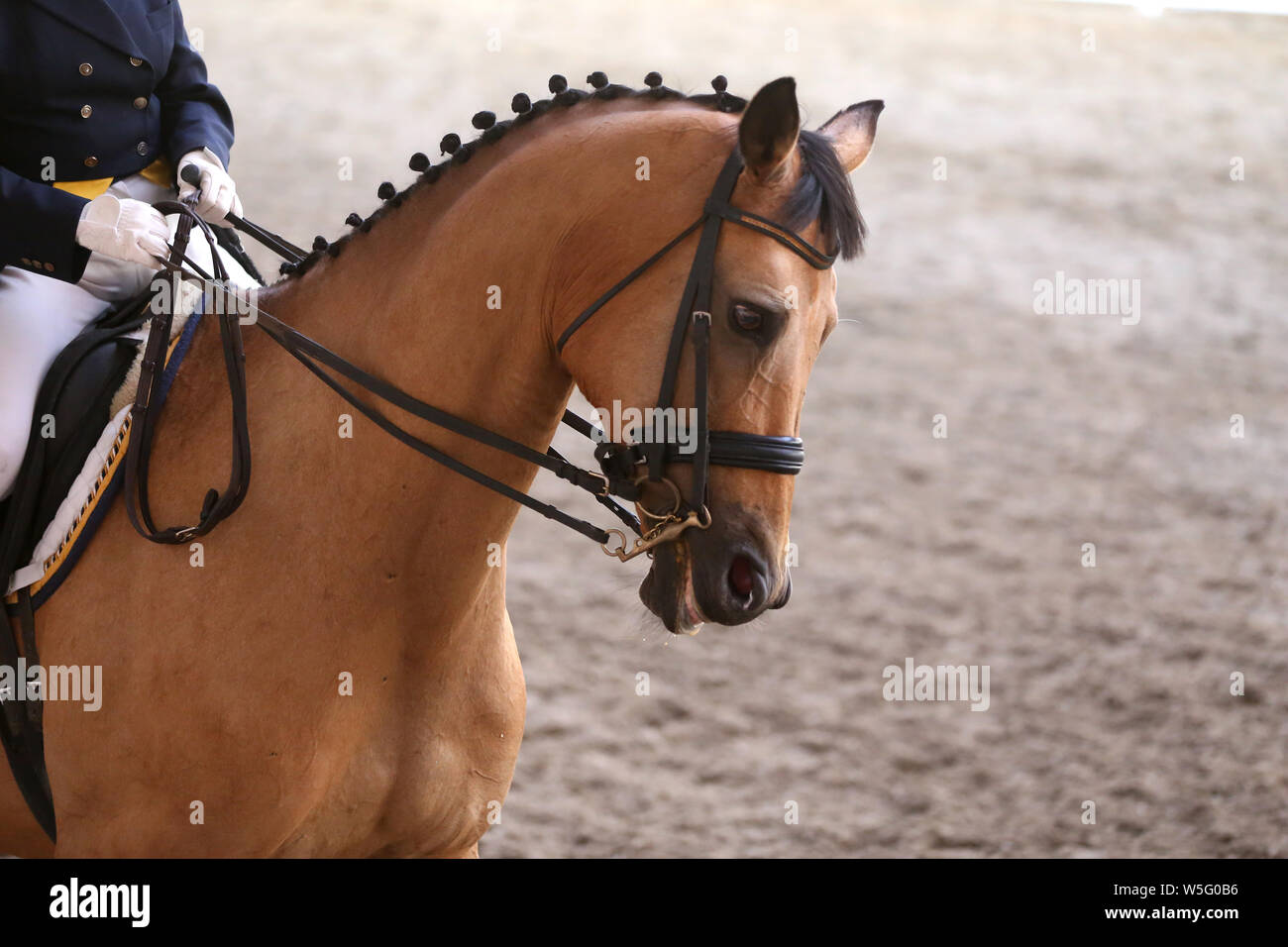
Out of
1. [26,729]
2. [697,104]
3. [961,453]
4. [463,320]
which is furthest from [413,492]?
[961,453]

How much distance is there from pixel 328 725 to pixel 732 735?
10.9ft

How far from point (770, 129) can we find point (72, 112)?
165 centimetres

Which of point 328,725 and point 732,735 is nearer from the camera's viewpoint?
point 328,725

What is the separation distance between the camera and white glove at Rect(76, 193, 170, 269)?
240cm

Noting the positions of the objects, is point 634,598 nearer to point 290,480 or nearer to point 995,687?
point 995,687

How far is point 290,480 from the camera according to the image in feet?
7.75

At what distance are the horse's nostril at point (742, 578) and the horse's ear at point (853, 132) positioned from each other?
0.78m

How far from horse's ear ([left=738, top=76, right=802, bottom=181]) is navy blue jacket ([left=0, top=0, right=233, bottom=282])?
1387mm

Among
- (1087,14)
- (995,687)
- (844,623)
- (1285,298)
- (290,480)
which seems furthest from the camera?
(1087,14)

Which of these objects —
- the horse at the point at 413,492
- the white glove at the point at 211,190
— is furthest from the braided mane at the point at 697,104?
the white glove at the point at 211,190

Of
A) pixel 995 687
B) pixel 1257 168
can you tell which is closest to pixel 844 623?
pixel 995 687

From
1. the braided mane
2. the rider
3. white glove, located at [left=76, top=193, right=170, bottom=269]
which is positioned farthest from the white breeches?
the braided mane

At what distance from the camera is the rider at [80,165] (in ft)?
7.92
